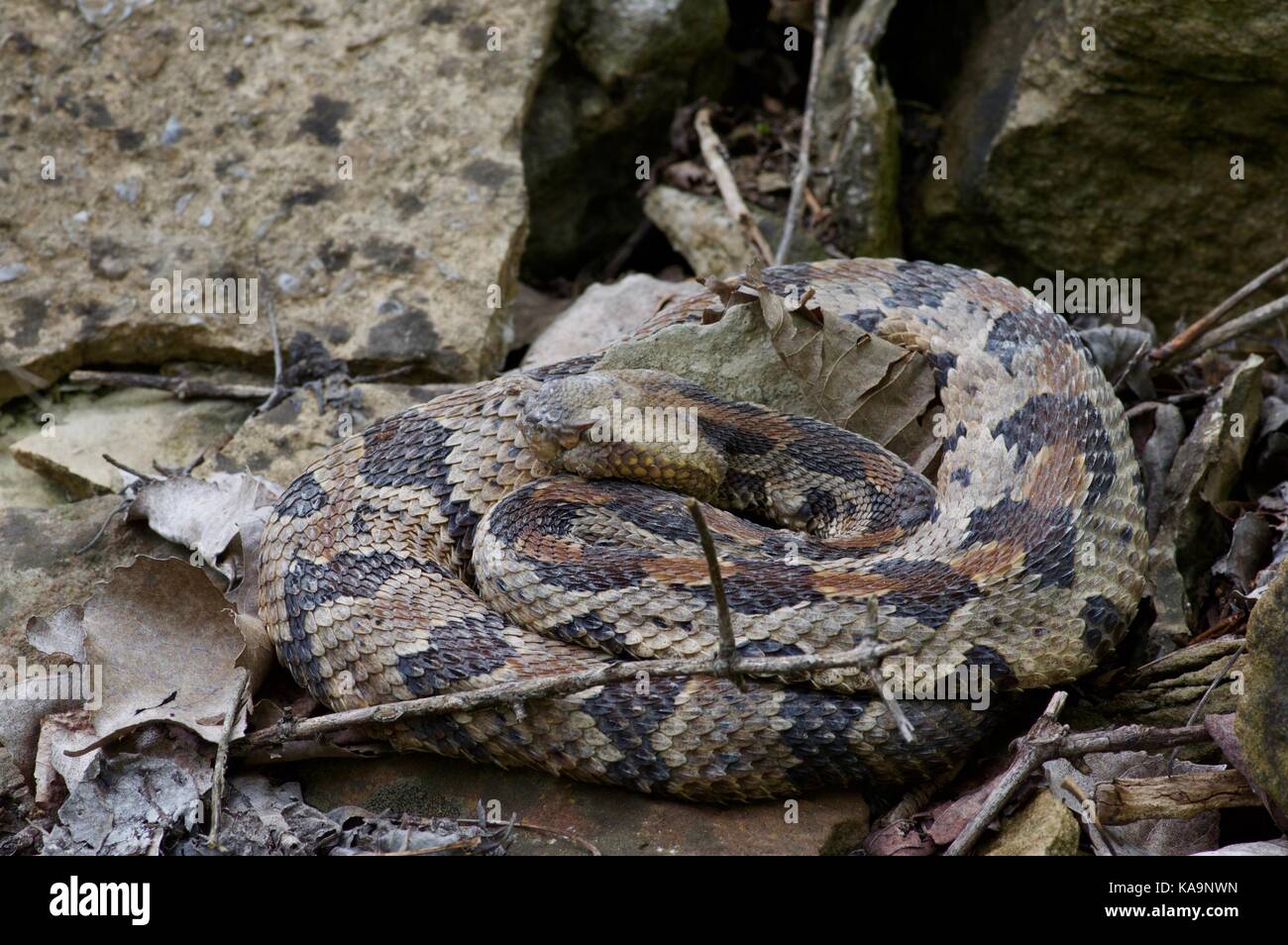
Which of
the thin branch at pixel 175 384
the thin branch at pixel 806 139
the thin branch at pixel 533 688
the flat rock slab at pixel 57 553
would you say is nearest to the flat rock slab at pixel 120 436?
the thin branch at pixel 175 384

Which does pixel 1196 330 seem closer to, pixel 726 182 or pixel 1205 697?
pixel 1205 697

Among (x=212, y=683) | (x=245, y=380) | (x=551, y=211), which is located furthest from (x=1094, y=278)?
(x=212, y=683)

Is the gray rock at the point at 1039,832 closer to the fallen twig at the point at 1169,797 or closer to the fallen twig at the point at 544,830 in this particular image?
the fallen twig at the point at 1169,797

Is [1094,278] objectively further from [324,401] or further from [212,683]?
[212,683]

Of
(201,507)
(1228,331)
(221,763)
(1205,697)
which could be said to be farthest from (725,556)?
(1228,331)

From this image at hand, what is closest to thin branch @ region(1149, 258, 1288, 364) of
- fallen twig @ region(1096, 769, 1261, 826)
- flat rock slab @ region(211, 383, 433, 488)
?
fallen twig @ region(1096, 769, 1261, 826)

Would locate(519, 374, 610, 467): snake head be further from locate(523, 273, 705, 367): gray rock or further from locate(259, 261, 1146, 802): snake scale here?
locate(523, 273, 705, 367): gray rock
